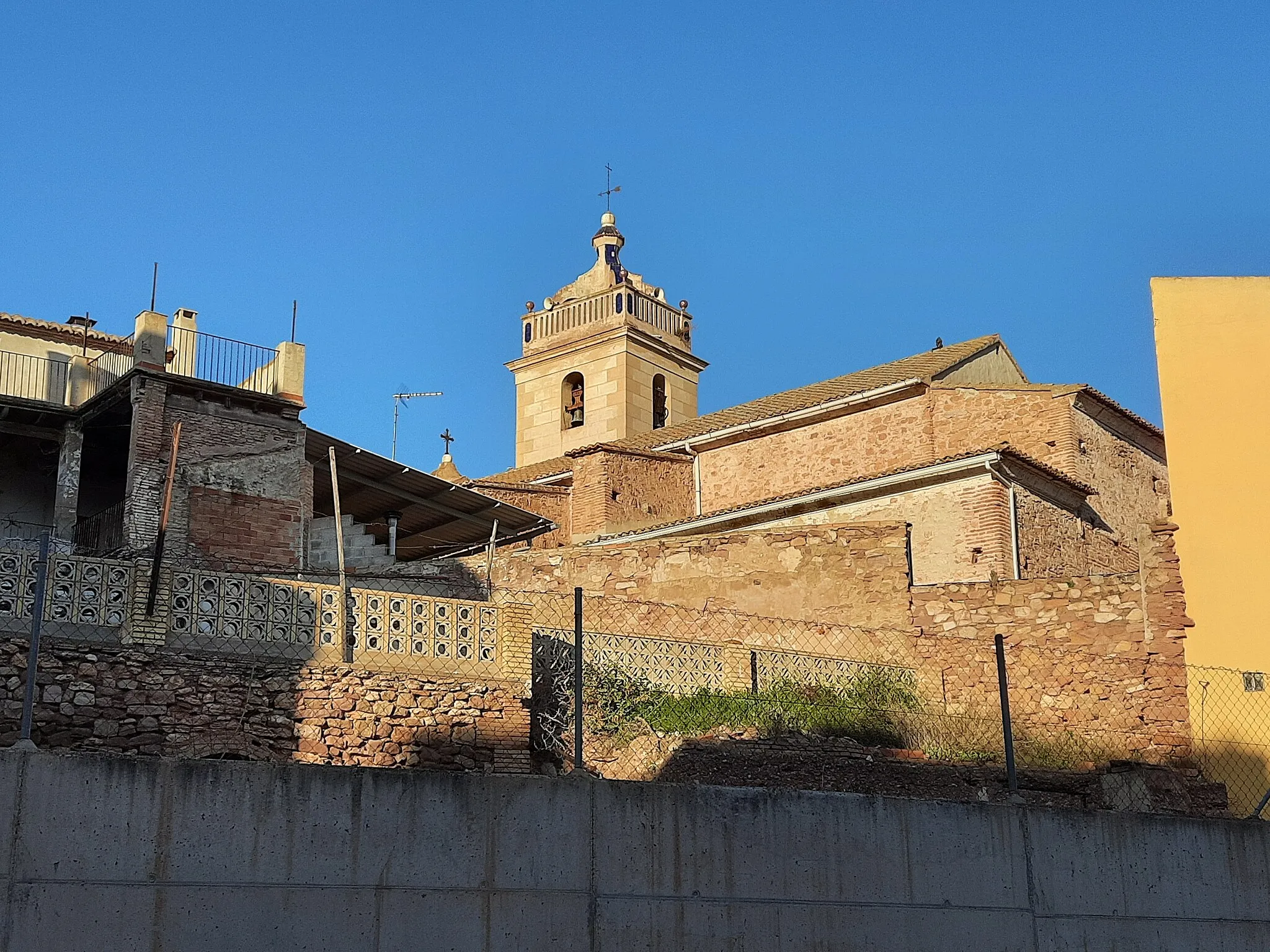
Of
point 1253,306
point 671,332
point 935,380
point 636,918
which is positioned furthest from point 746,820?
point 671,332

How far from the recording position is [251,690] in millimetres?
12977

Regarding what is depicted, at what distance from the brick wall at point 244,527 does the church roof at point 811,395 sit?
10073 mm

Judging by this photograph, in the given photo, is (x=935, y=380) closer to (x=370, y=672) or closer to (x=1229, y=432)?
(x=1229, y=432)

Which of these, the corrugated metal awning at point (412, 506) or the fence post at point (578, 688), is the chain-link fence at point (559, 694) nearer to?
the fence post at point (578, 688)

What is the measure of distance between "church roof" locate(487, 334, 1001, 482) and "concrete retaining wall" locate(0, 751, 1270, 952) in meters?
16.9

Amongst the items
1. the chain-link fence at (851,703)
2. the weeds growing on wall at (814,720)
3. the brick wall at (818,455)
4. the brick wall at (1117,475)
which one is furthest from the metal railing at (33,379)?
the brick wall at (1117,475)

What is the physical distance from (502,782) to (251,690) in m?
5.90

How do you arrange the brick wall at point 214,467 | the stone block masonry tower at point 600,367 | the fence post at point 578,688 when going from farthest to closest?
the stone block masonry tower at point 600,367, the brick wall at point 214,467, the fence post at point 578,688

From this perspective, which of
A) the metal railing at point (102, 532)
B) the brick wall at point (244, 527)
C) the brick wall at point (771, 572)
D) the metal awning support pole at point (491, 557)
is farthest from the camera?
the metal railing at point (102, 532)

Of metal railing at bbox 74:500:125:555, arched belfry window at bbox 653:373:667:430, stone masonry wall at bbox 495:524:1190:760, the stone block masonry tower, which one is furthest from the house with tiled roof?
arched belfry window at bbox 653:373:667:430

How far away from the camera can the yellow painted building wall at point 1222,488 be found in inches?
562

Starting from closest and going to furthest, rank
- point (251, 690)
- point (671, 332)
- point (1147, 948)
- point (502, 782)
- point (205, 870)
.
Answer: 1. point (205, 870)
2. point (502, 782)
3. point (1147, 948)
4. point (251, 690)
5. point (671, 332)

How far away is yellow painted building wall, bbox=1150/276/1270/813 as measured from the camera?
46.9ft

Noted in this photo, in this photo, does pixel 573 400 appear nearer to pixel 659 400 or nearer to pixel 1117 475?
pixel 659 400
